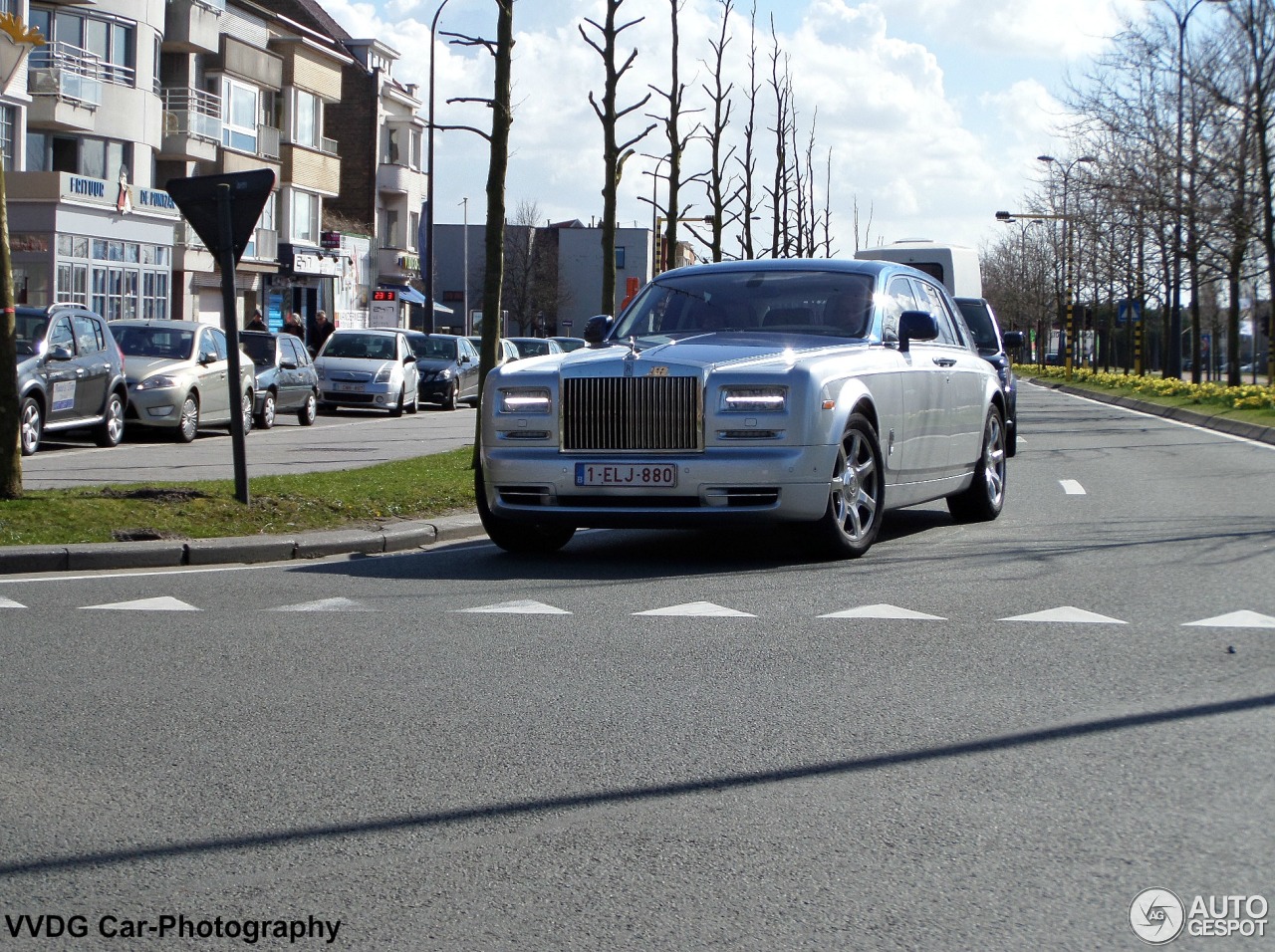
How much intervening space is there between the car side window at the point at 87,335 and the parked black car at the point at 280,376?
6.05 meters

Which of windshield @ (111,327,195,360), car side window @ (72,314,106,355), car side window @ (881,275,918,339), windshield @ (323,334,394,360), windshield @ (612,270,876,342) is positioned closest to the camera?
windshield @ (612,270,876,342)

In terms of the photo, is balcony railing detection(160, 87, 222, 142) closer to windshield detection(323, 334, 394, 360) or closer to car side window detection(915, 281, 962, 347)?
windshield detection(323, 334, 394, 360)

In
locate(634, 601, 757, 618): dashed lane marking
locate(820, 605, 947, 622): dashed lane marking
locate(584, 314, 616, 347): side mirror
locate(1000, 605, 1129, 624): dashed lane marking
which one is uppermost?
locate(584, 314, 616, 347): side mirror

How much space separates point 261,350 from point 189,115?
2716cm

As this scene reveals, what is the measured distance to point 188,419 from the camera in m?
24.1

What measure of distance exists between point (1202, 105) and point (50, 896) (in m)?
37.4

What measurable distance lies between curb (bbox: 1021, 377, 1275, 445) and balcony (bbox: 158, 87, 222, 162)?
27301 mm

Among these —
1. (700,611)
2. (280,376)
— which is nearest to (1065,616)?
(700,611)

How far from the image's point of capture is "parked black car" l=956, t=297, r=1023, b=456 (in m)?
19.4

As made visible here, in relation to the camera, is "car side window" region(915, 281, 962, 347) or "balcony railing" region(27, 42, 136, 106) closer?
"car side window" region(915, 281, 962, 347)

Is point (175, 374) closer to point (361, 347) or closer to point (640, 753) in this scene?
point (361, 347)

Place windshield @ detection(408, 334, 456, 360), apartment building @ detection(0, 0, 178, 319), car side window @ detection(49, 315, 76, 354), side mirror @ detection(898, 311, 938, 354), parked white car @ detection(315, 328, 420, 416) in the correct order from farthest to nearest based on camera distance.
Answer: apartment building @ detection(0, 0, 178, 319) → windshield @ detection(408, 334, 456, 360) → parked white car @ detection(315, 328, 420, 416) → car side window @ detection(49, 315, 76, 354) → side mirror @ detection(898, 311, 938, 354)

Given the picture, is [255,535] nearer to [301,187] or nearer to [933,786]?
[933,786]

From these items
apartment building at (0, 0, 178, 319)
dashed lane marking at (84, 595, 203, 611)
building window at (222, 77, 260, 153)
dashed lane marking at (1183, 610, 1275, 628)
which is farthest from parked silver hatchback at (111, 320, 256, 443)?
building window at (222, 77, 260, 153)
